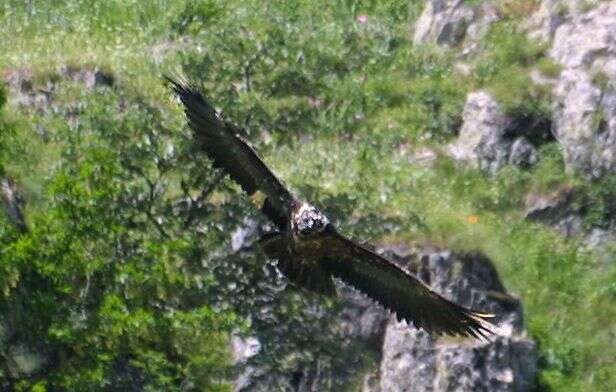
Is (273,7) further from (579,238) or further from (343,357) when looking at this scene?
(343,357)

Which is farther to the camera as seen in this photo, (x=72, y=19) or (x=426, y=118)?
(x=72, y=19)

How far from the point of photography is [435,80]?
74.7 ft

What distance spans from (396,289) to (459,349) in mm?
2925

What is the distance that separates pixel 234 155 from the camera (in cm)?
1455

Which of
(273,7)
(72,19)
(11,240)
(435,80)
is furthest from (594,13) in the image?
(11,240)

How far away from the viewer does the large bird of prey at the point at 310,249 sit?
14180 mm

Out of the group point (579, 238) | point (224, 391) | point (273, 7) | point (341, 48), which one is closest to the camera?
point (224, 391)

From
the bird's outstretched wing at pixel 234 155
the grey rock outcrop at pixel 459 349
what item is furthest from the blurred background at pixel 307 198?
the bird's outstretched wing at pixel 234 155

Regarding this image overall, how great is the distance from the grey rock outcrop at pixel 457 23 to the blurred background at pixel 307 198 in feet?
3.48

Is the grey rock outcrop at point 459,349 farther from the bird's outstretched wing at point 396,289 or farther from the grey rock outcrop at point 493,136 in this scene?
the grey rock outcrop at point 493,136

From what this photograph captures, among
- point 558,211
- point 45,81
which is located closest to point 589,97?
point 558,211

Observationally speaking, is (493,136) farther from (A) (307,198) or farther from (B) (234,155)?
(B) (234,155)

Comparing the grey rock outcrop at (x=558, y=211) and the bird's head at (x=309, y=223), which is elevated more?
the grey rock outcrop at (x=558, y=211)

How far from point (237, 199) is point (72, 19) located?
8.25 m
